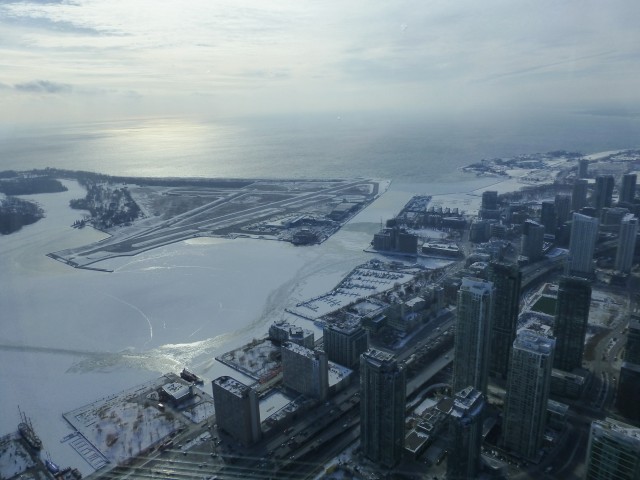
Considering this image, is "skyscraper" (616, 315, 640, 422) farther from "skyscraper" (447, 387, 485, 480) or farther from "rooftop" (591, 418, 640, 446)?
"skyscraper" (447, 387, 485, 480)

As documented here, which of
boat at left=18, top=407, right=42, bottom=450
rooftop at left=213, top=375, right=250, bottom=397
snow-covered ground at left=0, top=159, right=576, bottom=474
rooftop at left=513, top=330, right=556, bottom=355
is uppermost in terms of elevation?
rooftop at left=513, top=330, right=556, bottom=355

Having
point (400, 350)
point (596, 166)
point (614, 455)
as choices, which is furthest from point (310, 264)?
point (596, 166)

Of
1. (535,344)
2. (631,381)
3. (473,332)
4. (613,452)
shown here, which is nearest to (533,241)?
(631,381)

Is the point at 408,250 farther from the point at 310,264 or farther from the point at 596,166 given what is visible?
the point at 596,166

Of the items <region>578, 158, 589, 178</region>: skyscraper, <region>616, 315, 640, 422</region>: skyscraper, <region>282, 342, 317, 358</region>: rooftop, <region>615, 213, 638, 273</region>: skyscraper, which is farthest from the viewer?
<region>578, 158, 589, 178</region>: skyscraper

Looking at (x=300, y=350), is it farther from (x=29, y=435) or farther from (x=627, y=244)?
(x=627, y=244)

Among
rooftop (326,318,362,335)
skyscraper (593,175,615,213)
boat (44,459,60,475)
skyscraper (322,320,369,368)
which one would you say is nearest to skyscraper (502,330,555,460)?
skyscraper (322,320,369,368)
